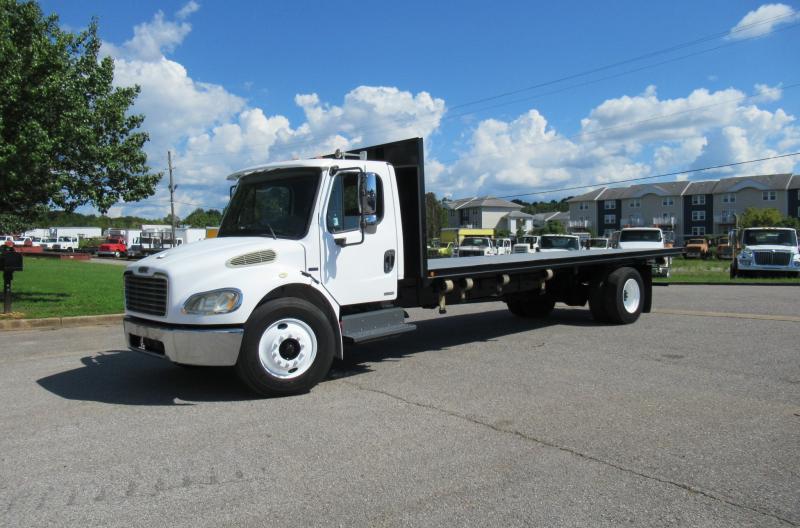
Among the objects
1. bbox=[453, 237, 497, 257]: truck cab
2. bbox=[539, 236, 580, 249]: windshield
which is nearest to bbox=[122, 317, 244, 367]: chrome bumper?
bbox=[539, 236, 580, 249]: windshield

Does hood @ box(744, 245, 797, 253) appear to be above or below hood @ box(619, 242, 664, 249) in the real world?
below

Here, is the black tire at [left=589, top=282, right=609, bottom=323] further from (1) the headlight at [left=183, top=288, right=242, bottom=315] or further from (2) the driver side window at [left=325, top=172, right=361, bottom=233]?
(1) the headlight at [left=183, top=288, right=242, bottom=315]

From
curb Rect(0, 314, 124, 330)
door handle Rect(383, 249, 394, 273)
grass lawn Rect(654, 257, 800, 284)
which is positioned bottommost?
grass lawn Rect(654, 257, 800, 284)

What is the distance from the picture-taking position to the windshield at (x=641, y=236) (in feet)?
91.7

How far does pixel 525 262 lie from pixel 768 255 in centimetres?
1778

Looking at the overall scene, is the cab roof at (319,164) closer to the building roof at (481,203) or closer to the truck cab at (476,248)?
the truck cab at (476,248)

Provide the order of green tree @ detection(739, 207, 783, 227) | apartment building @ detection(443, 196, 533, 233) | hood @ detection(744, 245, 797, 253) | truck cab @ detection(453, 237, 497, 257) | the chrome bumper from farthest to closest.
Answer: apartment building @ detection(443, 196, 533, 233) → green tree @ detection(739, 207, 783, 227) → truck cab @ detection(453, 237, 497, 257) → hood @ detection(744, 245, 797, 253) → the chrome bumper

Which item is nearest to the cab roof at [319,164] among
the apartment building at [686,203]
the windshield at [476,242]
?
the windshield at [476,242]

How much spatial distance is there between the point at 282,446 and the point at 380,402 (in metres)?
1.46

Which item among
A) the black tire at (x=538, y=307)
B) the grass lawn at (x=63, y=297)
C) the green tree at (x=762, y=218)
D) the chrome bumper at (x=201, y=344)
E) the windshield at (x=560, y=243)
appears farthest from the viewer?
the green tree at (x=762, y=218)

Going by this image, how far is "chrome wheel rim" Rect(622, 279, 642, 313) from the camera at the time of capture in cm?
1109

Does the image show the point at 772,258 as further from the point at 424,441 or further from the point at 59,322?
the point at 59,322

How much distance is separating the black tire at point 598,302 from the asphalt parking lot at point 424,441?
216cm

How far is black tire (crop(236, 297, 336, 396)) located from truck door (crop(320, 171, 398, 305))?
1.68 feet
